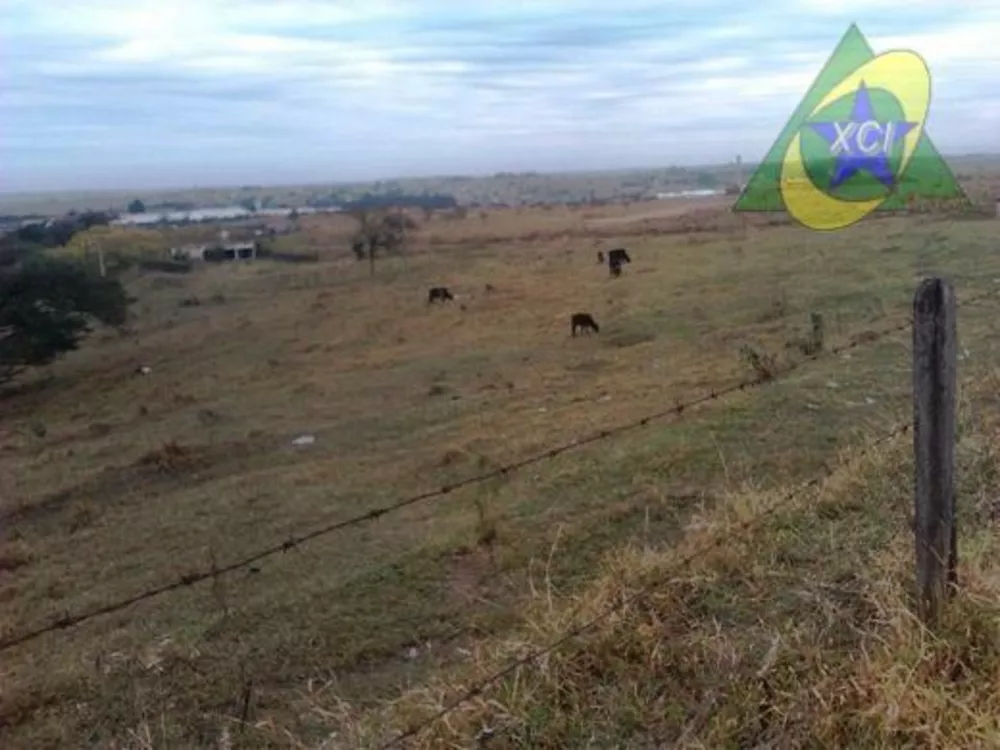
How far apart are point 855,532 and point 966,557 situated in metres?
1.10

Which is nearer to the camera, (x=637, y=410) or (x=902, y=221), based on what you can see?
(x=637, y=410)

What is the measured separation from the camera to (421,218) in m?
82.4

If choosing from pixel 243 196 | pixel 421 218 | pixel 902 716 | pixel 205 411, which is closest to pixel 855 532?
pixel 902 716

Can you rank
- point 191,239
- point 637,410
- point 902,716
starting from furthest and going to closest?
1. point 191,239
2. point 637,410
3. point 902,716

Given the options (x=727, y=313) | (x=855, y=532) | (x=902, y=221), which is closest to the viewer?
(x=855, y=532)

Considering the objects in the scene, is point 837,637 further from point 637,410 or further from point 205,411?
point 205,411

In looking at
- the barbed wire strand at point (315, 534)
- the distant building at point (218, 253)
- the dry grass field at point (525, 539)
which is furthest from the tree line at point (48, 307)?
the barbed wire strand at point (315, 534)

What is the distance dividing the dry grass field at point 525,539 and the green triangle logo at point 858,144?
9.65ft

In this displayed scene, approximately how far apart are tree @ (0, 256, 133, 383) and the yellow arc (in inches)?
770

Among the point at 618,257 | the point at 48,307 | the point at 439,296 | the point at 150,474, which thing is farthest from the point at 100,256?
the point at 150,474

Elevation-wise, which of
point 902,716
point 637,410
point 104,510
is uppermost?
point 902,716

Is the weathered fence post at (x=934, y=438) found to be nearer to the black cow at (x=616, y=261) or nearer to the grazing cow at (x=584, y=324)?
the grazing cow at (x=584, y=324)

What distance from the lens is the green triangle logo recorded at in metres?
18.9

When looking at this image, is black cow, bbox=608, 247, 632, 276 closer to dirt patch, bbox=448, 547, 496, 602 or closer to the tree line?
the tree line
